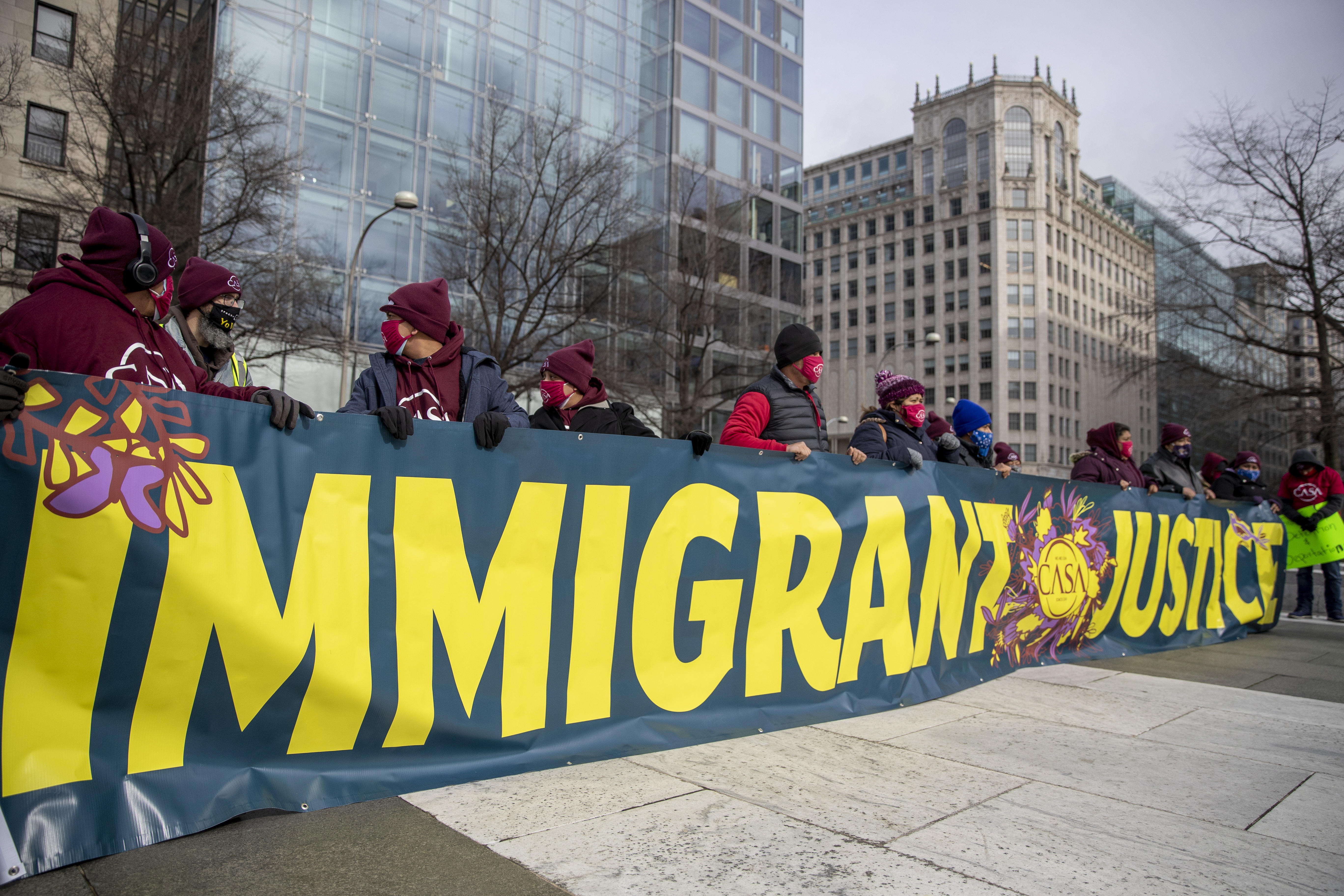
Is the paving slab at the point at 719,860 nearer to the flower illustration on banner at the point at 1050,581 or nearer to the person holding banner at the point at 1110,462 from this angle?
the flower illustration on banner at the point at 1050,581

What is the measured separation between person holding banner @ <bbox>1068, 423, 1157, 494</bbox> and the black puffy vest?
136 inches

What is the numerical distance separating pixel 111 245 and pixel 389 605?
5.50 ft

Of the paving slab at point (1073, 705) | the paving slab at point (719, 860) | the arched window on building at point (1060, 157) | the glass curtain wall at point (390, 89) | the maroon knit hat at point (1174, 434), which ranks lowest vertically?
the paving slab at point (1073, 705)

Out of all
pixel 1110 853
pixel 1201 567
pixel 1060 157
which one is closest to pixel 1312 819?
pixel 1110 853

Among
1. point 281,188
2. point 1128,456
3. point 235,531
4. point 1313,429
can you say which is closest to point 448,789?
point 235,531

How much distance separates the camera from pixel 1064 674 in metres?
6.20

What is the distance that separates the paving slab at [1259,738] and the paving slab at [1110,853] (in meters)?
1.32

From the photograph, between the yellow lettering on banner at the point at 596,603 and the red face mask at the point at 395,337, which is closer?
the yellow lettering on banner at the point at 596,603

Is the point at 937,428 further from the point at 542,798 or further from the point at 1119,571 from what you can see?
the point at 542,798

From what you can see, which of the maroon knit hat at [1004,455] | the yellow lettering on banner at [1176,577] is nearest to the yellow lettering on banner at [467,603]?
the maroon knit hat at [1004,455]

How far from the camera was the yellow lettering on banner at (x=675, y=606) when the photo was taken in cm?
390

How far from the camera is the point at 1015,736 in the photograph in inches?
169

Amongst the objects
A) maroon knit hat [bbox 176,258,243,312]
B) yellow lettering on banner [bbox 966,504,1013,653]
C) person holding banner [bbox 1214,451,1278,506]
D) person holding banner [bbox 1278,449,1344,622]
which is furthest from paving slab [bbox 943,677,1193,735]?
person holding banner [bbox 1278,449,1344,622]

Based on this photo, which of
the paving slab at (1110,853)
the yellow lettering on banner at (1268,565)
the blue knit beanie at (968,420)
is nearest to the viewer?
the paving slab at (1110,853)
